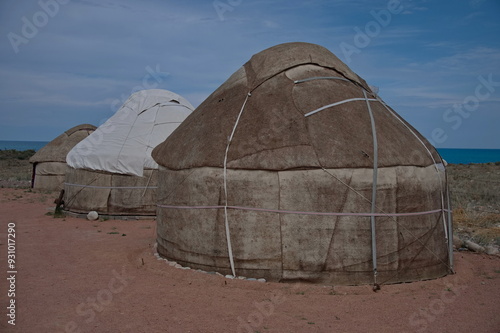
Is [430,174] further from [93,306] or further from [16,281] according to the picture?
[16,281]

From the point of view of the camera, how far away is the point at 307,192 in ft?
18.7

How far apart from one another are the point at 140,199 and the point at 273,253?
6.25 metres

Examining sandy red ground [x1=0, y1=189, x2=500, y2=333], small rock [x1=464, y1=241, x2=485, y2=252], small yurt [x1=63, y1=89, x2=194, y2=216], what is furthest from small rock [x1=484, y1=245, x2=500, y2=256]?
small yurt [x1=63, y1=89, x2=194, y2=216]

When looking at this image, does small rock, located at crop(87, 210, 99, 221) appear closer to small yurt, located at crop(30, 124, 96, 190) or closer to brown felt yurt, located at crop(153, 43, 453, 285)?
brown felt yurt, located at crop(153, 43, 453, 285)

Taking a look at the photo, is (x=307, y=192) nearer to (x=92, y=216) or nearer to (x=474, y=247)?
(x=474, y=247)

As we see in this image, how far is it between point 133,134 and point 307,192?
23.3ft

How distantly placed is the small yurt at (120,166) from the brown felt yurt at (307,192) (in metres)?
4.72

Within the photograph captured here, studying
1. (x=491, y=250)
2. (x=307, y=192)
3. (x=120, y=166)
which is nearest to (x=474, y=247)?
(x=491, y=250)

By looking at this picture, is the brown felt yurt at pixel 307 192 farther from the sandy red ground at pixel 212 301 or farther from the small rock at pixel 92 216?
the small rock at pixel 92 216

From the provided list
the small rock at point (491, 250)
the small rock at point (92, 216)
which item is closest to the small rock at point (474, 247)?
the small rock at point (491, 250)

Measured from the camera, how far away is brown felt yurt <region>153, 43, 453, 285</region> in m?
5.71

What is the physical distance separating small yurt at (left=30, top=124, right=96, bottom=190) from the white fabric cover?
559cm

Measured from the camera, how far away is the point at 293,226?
5.71 meters

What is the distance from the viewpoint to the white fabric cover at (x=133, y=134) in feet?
37.3
